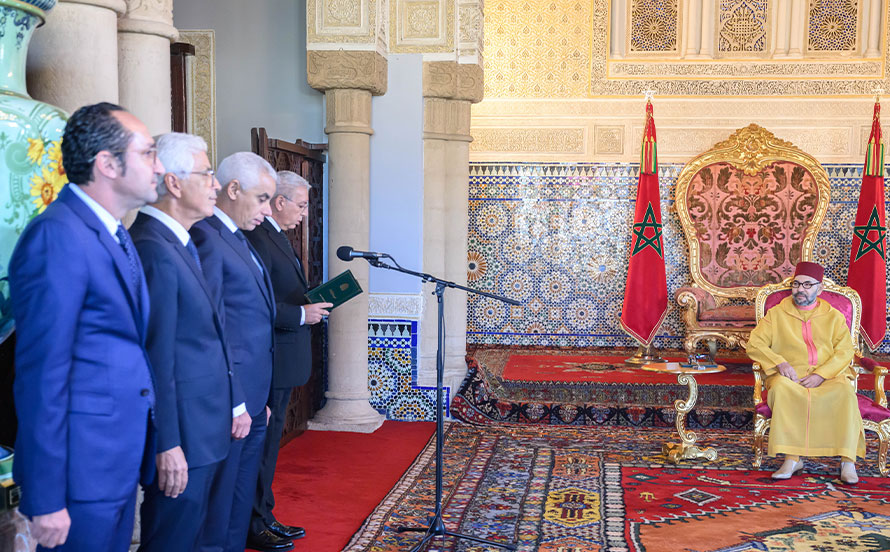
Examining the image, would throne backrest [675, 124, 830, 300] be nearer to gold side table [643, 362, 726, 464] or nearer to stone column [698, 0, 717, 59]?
stone column [698, 0, 717, 59]

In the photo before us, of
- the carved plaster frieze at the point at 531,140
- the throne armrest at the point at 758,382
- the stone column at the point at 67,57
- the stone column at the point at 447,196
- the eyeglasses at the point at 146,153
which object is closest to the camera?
the eyeglasses at the point at 146,153

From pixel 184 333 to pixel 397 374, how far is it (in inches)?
162

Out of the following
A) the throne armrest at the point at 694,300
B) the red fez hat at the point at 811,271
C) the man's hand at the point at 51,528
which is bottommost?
the throne armrest at the point at 694,300

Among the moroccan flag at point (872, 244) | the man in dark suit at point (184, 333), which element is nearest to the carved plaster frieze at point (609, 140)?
the moroccan flag at point (872, 244)

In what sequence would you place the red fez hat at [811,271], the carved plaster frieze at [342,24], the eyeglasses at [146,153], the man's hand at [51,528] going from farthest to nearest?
1. the carved plaster frieze at [342,24]
2. the red fez hat at [811,271]
3. the eyeglasses at [146,153]
4. the man's hand at [51,528]

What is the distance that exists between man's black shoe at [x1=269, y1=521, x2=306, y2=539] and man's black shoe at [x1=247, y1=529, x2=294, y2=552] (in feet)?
0.21

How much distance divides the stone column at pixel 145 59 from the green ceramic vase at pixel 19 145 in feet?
2.43

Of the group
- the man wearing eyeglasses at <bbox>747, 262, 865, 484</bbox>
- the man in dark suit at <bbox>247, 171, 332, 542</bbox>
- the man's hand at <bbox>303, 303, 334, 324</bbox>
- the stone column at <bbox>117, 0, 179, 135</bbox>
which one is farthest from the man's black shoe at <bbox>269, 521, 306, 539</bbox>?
the man wearing eyeglasses at <bbox>747, 262, 865, 484</bbox>

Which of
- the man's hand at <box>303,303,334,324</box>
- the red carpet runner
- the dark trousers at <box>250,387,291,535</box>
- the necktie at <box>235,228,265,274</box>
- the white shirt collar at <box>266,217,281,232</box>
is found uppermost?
the white shirt collar at <box>266,217,281,232</box>

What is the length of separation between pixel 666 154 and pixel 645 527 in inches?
213

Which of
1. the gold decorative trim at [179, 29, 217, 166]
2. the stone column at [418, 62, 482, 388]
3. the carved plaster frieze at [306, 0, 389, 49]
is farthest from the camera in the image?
the stone column at [418, 62, 482, 388]

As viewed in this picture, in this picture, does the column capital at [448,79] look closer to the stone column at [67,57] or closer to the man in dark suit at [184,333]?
the stone column at [67,57]

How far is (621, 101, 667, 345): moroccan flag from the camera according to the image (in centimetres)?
775

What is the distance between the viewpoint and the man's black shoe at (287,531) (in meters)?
3.80
